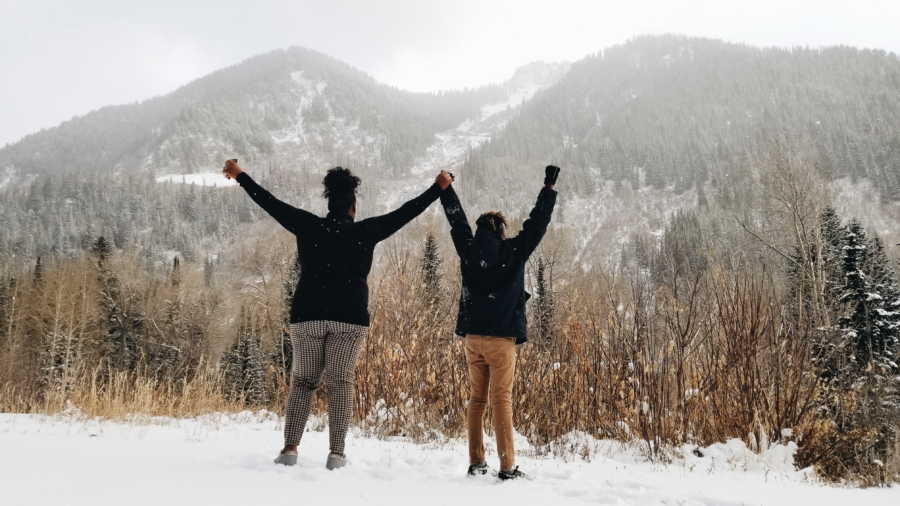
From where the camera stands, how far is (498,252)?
3.44 metres

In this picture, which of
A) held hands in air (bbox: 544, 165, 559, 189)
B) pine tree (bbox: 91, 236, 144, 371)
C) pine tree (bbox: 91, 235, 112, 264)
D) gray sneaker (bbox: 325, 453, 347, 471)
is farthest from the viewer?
pine tree (bbox: 91, 235, 112, 264)

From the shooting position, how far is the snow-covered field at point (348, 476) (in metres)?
2.48

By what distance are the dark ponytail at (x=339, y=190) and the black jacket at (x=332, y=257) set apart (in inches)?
2.5

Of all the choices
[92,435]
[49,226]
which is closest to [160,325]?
[92,435]

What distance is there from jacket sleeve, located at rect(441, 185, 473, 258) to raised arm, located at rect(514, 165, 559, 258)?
0.34m

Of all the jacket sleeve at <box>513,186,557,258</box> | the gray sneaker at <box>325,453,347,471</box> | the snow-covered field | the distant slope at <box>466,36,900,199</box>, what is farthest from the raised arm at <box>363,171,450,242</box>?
the distant slope at <box>466,36,900,199</box>

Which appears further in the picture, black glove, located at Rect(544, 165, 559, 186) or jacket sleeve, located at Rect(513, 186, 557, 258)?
black glove, located at Rect(544, 165, 559, 186)

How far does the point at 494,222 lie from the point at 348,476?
1.80m

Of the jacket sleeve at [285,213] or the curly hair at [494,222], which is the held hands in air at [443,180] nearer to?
the curly hair at [494,222]

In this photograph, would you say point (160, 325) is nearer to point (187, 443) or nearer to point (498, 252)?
point (187, 443)

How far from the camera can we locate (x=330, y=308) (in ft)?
10.5

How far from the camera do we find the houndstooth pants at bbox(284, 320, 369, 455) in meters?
3.20

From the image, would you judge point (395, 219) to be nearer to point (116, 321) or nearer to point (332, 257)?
point (332, 257)

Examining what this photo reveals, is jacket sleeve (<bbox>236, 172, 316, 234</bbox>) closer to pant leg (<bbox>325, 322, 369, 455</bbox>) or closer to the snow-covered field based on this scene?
pant leg (<bbox>325, 322, 369, 455</bbox>)
